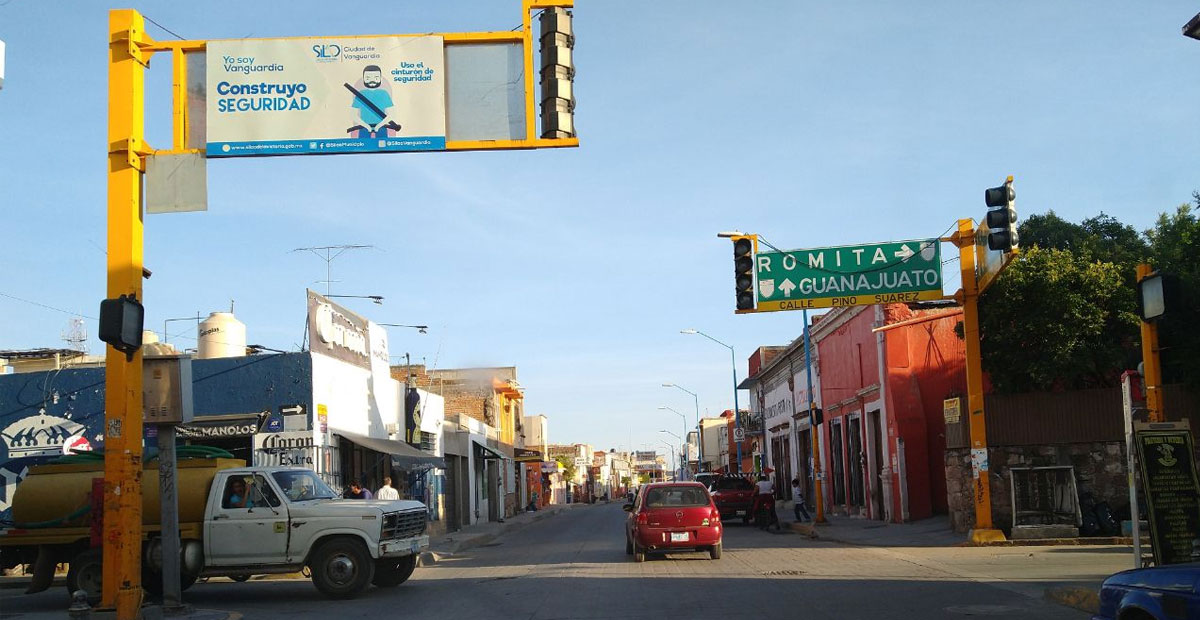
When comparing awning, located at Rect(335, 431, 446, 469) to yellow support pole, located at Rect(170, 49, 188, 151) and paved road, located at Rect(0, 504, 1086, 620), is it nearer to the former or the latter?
paved road, located at Rect(0, 504, 1086, 620)

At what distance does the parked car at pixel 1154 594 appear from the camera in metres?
7.10

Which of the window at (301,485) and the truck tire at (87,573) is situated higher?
the window at (301,485)

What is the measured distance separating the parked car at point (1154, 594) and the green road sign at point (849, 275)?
1513 centimetres

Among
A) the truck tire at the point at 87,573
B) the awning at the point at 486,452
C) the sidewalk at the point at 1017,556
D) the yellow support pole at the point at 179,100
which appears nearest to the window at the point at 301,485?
the truck tire at the point at 87,573

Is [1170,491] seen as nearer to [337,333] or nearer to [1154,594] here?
[1154,594]

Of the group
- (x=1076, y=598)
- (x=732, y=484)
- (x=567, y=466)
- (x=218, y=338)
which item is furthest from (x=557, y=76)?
(x=567, y=466)

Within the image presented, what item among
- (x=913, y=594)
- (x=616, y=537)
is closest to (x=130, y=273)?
(x=913, y=594)

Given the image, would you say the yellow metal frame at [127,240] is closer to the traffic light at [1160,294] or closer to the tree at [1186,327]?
the traffic light at [1160,294]

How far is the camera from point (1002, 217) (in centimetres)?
1747

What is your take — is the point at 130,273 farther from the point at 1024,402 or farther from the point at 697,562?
the point at 1024,402

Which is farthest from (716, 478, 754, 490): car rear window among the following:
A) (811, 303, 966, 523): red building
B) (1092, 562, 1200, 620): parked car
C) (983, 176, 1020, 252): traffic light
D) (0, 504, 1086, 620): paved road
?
(1092, 562, 1200, 620): parked car

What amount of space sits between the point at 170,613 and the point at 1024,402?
17488mm

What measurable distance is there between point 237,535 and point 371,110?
23.7ft

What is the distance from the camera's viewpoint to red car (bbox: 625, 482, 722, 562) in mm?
20781
